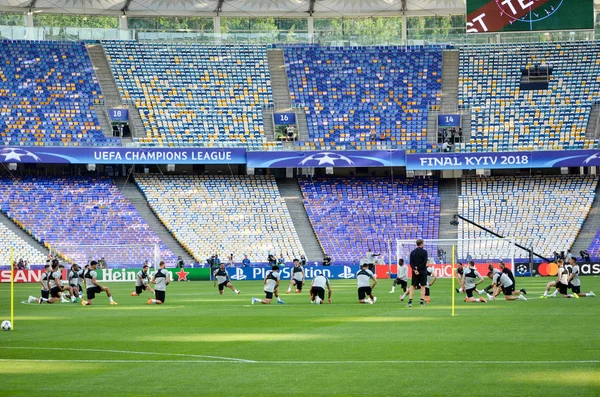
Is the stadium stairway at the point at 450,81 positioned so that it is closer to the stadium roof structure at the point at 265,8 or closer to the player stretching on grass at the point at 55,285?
the stadium roof structure at the point at 265,8

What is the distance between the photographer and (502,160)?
7438cm

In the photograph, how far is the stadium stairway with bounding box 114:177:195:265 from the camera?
6856 centimetres

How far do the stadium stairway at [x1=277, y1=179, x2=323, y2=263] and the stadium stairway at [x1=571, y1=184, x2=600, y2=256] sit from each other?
17911 millimetres

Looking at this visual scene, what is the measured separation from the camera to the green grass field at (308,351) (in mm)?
14352

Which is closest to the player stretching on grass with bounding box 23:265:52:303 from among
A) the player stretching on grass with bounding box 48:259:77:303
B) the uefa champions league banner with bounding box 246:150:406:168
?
the player stretching on grass with bounding box 48:259:77:303

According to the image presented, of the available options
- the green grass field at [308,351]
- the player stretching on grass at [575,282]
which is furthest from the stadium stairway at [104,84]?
the player stretching on grass at [575,282]

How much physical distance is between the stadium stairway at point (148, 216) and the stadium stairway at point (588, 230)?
26.8 meters

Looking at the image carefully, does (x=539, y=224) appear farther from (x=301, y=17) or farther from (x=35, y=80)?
(x=35, y=80)

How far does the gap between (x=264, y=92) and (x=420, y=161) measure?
14.3m

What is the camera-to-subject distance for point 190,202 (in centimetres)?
7319

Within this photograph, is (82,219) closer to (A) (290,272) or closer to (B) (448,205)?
(A) (290,272)

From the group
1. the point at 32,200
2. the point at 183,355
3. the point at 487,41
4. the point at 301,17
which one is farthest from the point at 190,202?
the point at 183,355

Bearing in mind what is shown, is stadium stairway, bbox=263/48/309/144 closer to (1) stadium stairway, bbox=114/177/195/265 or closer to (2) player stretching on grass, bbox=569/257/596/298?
(1) stadium stairway, bbox=114/177/195/265

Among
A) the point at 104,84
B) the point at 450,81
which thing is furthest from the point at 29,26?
the point at 450,81
